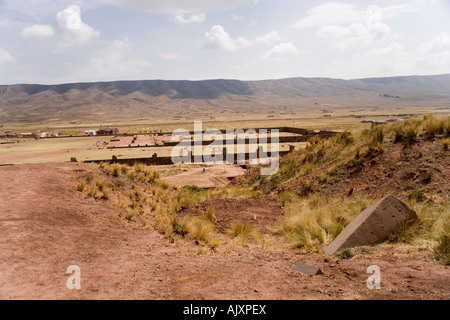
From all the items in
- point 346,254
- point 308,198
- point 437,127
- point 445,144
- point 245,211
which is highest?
point 437,127

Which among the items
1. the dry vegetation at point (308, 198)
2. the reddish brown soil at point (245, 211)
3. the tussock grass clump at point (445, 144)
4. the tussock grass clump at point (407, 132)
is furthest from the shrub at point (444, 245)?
the tussock grass clump at point (407, 132)

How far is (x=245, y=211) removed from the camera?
11.0 metres

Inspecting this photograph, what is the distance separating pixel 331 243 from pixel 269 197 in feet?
19.3

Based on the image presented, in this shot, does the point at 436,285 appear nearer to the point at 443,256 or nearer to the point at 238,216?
the point at 443,256

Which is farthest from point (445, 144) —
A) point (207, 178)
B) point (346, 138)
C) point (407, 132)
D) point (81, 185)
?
point (207, 178)

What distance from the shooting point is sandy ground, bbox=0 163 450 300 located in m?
4.48

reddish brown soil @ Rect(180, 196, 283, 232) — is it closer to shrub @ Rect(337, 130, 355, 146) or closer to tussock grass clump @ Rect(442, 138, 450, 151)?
shrub @ Rect(337, 130, 355, 146)

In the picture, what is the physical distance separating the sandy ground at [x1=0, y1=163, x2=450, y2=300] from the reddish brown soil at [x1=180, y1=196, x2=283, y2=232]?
7.48 feet

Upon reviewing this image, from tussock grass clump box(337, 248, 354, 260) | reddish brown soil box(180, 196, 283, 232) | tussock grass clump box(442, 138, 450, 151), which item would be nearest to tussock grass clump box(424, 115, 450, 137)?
tussock grass clump box(442, 138, 450, 151)

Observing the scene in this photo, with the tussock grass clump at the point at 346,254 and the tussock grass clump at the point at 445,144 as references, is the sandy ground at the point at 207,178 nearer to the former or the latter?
the tussock grass clump at the point at 445,144

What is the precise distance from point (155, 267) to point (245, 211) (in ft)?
18.4

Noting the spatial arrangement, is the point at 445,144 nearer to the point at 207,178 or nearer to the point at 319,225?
the point at 319,225
